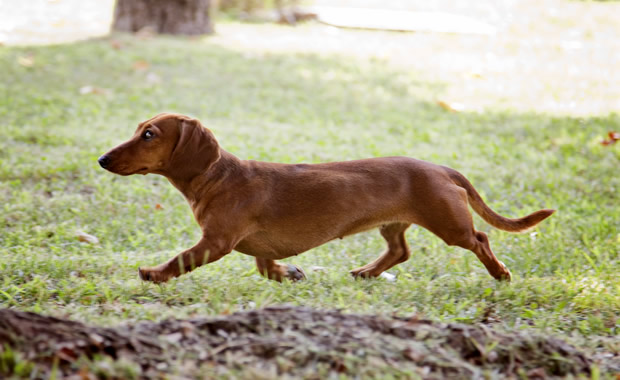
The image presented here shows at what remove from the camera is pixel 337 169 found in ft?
15.6

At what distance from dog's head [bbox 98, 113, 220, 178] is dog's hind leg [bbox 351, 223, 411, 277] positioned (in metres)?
1.41

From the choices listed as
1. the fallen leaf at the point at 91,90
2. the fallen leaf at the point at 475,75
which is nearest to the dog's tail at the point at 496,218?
the fallen leaf at the point at 91,90

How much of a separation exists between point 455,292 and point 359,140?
4380 millimetres

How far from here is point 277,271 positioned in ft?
16.2

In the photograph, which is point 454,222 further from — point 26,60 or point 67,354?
point 26,60

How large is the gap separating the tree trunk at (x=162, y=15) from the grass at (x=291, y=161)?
75 cm

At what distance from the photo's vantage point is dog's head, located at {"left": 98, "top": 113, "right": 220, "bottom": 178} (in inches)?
174

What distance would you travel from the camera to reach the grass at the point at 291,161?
4.44 meters

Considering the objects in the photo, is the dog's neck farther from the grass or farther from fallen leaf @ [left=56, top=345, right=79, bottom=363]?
fallen leaf @ [left=56, top=345, right=79, bottom=363]

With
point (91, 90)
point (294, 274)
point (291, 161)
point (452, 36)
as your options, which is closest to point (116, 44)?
point (91, 90)

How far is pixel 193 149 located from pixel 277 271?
107 centimetres

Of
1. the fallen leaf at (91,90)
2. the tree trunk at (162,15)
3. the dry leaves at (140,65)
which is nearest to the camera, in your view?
the fallen leaf at (91,90)

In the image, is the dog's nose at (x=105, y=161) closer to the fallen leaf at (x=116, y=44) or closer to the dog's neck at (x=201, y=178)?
the dog's neck at (x=201, y=178)

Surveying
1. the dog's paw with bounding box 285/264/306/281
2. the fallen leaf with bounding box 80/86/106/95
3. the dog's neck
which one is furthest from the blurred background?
the dog's neck
